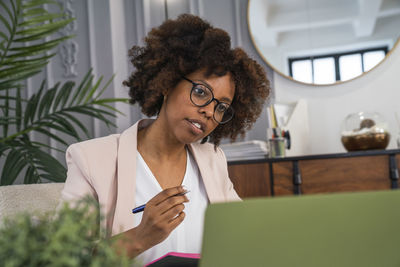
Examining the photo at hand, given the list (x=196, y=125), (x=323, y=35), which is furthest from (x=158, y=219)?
(x=323, y=35)

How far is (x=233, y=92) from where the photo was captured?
1.41m

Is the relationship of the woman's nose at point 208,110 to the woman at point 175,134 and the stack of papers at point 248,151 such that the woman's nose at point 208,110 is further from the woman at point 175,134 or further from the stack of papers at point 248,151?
the stack of papers at point 248,151

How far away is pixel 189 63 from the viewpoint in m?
1.37

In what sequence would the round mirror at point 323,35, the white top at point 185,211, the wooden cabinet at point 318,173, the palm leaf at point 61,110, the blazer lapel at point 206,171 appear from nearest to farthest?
the white top at point 185,211 < the blazer lapel at point 206,171 < the wooden cabinet at point 318,173 < the palm leaf at point 61,110 < the round mirror at point 323,35

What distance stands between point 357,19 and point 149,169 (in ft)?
5.78

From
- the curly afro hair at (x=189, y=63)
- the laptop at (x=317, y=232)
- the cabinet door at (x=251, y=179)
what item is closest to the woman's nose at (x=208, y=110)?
the curly afro hair at (x=189, y=63)

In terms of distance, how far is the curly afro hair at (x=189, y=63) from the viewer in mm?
1368

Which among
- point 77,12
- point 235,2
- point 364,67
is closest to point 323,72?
point 364,67

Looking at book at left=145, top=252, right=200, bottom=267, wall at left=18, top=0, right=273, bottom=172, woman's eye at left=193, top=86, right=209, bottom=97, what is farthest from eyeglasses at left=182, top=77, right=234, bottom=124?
wall at left=18, top=0, right=273, bottom=172

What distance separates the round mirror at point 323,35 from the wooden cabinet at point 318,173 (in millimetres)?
782

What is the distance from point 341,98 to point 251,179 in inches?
36.3

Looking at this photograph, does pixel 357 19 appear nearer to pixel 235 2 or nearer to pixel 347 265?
pixel 235 2

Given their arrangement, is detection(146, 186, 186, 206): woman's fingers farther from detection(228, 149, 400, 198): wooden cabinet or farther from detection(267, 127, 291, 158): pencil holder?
detection(267, 127, 291, 158): pencil holder

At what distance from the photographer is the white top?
1.28 metres
